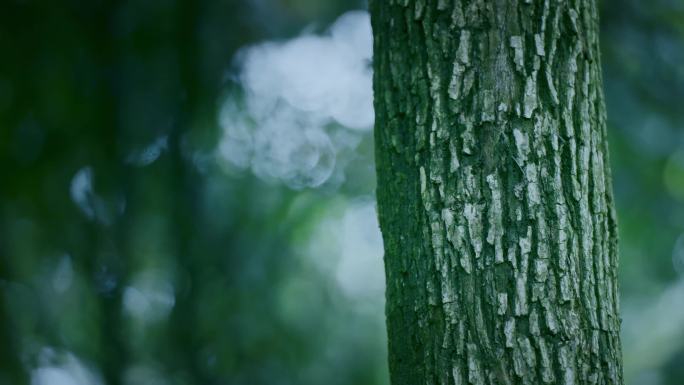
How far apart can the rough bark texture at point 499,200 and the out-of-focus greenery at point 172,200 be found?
354 centimetres

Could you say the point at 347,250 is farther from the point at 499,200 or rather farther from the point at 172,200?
the point at 499,200

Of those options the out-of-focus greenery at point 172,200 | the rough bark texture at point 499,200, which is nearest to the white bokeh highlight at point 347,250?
the out-of-focus greenery at point 172,200

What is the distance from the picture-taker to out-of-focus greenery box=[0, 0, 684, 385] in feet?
16.2

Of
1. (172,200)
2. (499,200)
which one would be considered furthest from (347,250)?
(499,200)

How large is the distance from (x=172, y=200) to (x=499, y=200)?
4460 millimetres

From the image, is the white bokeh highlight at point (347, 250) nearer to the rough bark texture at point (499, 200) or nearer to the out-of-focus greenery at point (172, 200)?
the out-of-focus greenery at point (172, 200)

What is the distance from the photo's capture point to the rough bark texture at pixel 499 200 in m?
1.47

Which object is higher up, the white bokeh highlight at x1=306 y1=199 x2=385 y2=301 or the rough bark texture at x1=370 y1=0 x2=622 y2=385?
the white bokeh highlight at x1=306 y1=199 x2=385 y2=301

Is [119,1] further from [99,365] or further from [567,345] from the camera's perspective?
[567,345]

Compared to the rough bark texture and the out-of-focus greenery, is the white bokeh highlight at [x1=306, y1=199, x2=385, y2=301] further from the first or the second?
the rough bark texture

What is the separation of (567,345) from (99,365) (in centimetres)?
507

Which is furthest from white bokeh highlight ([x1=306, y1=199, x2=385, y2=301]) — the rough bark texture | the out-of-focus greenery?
the rough bark texture

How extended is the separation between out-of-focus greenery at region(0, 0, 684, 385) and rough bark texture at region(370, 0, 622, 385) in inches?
140

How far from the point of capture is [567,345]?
146cm
